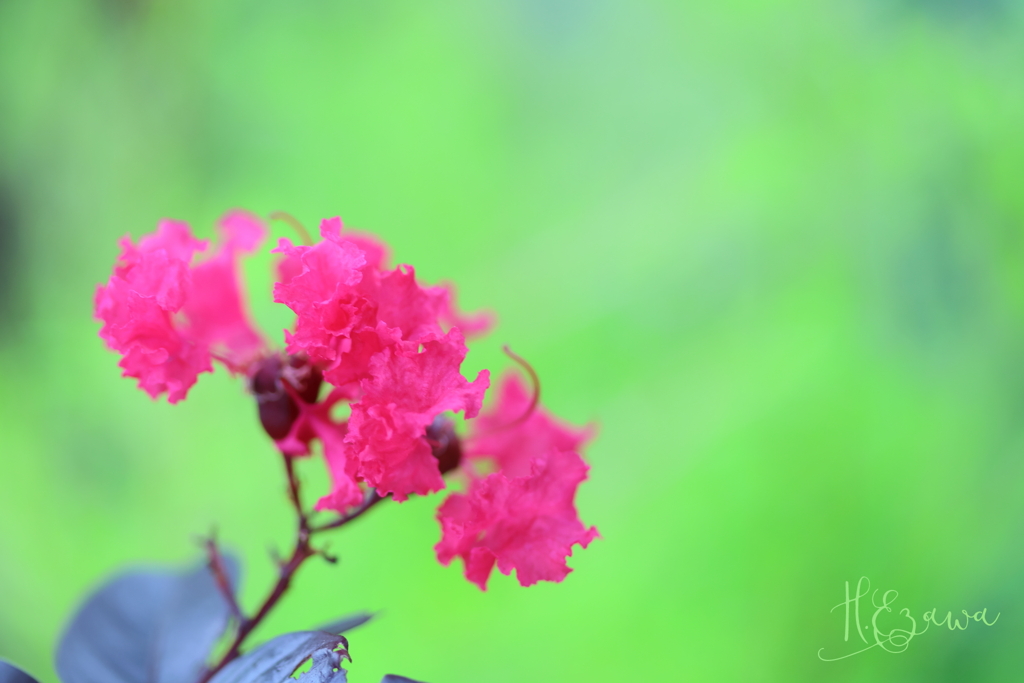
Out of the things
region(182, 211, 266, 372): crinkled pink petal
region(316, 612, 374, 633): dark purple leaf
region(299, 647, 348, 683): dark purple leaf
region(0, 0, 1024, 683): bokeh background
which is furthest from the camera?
region(0, 0, 1024, 683): bokeh background

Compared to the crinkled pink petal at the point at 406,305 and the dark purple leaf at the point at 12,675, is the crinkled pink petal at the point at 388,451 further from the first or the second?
the dark purple leaf at the point at 12,675

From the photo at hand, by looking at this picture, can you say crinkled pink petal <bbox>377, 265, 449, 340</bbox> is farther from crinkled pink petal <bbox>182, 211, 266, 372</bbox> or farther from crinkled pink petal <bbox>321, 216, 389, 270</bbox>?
crinkled pink petal <bbox>182, 211, 266, 372</bbox>

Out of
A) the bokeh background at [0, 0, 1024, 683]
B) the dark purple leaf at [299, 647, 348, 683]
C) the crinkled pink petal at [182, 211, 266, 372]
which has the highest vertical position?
the bokeh background at [0, 0, 1024, 683]

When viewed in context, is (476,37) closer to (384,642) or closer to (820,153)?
(820,153)

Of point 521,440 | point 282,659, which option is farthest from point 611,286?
point 282,659

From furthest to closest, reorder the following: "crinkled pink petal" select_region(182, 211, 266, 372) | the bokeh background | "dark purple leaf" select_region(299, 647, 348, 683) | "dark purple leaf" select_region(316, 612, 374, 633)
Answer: the bokeh background → "crinkled pink petal" select_region(182, 211, 266, 372) → "dark purple leaf" select_region(316, 612, 374, 633) → "dark purple leaf" select_region(299, 647, 348, 683)

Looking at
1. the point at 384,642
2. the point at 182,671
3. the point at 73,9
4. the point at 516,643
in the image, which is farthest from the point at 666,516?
the point at 73,9

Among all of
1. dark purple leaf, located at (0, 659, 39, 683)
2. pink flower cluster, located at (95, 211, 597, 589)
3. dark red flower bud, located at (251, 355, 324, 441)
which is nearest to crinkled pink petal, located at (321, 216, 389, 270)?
pink flower cluster, located at (95, 211, 597, 589)
